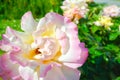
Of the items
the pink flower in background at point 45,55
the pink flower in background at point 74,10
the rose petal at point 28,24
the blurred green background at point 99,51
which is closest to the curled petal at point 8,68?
the pink flower in background at point 45,55

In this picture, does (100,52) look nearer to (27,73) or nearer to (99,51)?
(99,51)

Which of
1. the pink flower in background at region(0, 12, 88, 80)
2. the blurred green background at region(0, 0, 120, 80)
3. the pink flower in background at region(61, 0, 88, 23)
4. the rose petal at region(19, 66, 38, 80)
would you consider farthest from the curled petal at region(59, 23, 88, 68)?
the pink flower in background at region(61, 0, 88, 23)

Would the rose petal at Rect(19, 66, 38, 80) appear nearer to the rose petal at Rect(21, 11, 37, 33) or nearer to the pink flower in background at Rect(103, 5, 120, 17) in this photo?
the rose petal at Rect(21, 11, 37, 33)

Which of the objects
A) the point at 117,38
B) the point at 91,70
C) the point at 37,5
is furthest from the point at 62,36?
the point at 37,5

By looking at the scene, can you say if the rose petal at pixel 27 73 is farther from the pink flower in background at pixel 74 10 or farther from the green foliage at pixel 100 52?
the pink flower in background at pixel 74 10

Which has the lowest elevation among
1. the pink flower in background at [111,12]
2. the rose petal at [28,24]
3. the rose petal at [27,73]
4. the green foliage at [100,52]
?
the green foliage at [100,52]

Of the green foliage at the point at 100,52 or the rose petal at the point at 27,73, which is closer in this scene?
the rose petal at the point at 27,73

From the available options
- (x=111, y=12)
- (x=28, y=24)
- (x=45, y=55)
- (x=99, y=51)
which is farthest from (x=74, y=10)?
(x=45, y=55)
